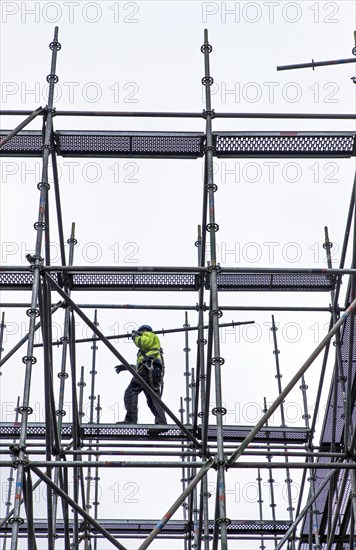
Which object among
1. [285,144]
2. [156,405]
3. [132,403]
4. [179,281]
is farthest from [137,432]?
[285,144]

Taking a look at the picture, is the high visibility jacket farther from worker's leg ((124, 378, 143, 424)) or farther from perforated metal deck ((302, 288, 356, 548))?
perforated metal deck ((302, 288, 356, 548))

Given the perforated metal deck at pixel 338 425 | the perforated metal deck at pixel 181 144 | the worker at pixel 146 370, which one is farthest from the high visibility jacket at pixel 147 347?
the perforated metal deck at pixel 181 144

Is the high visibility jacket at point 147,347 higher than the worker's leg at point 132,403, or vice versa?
the high visibility jacket at point 147,347

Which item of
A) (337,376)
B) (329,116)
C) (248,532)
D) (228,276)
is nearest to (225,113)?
(329,116)

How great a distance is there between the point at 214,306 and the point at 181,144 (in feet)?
9.71

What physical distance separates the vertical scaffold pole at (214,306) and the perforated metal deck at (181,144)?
49cm

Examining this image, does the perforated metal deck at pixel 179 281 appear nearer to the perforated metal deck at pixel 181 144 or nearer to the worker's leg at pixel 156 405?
the worker's leg at pixel 156 405

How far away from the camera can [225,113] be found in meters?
12.3

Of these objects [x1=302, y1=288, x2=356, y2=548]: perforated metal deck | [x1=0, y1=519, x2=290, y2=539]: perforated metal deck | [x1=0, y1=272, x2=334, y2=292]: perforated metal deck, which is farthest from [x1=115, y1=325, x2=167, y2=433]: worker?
[x1=302, y1=288, x2=356, y2=548]: perforated metal deck

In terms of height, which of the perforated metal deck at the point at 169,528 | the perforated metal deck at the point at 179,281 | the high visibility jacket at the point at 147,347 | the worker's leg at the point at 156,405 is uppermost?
the perforated metal deck at the point at 179,281

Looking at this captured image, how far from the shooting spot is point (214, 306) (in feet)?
34.1

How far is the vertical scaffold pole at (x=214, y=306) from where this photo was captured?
930 cm

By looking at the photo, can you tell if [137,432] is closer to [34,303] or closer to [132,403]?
[132,403]

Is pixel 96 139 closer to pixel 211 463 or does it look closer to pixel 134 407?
pixel 134 407
